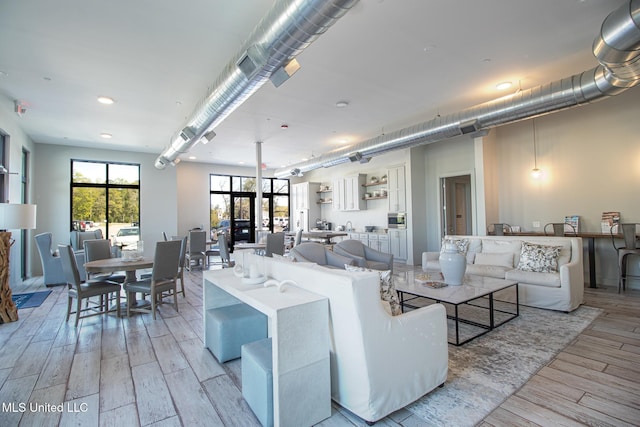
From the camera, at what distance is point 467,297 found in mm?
3148

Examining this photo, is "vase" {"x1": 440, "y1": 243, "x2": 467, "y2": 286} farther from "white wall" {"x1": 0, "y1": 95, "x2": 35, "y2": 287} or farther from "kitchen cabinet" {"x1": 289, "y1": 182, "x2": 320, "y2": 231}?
"kitchen cabinet" {"x1": 289, "y1": 182, "x2": 320, "y2": 231}

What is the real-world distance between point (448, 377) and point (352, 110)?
14.5 feet

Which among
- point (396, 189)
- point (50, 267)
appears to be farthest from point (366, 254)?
point (50, 267)

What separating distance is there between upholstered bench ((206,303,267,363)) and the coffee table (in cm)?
163

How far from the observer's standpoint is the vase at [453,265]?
365 centimetres

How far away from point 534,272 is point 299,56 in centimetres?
433

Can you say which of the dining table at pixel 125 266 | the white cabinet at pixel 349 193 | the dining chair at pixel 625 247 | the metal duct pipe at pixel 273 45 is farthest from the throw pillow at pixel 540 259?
the dining table at pixel 125 266

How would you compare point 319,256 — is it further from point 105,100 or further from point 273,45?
point 105,100

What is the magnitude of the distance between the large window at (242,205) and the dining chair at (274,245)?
15.6 ft

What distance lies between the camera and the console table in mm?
1778

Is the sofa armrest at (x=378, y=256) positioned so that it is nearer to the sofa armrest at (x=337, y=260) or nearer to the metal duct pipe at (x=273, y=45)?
the sofa armrest at (x=337, y=260)

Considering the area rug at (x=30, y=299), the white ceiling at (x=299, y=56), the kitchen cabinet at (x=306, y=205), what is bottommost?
the area rug at (x=30, y=299)

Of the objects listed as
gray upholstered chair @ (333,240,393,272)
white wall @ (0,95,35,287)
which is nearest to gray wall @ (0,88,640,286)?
white wall @ (0,95,35,287)

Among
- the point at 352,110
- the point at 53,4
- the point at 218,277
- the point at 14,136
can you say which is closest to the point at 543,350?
the point at 218,277
